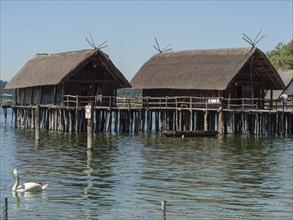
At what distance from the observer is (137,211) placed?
19.9 meters

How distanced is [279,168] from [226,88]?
62.2 ft

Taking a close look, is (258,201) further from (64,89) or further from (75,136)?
(64,89)

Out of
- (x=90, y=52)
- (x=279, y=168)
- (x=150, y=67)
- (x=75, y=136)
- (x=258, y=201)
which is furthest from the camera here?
(x=150, y=67)

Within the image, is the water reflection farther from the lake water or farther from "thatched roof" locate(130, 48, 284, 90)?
"thatched roof" locate(130, 48, 284, 90)

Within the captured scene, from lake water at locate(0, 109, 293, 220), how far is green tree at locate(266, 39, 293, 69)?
3664cm

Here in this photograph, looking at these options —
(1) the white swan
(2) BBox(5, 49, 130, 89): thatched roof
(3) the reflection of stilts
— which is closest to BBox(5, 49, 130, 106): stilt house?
(2) BBox(5, 49, 130, 89): thatched roof

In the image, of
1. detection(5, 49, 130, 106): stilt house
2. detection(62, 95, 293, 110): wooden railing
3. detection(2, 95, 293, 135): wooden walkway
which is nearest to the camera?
detection(2, 95, 293, 135): wooden walkway

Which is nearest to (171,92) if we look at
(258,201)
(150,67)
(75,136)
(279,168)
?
(150,67)

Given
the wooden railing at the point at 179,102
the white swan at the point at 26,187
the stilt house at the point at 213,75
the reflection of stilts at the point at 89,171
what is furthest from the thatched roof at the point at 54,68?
the white swan at the point at 26,187

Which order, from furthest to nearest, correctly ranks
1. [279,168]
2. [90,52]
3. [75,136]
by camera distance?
[90,52], [75,136], [279,168]

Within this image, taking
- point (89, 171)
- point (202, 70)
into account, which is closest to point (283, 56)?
point (202, 70)

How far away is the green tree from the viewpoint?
81.6m

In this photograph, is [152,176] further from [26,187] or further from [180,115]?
[180,115]

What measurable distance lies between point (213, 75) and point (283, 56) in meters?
34.4
